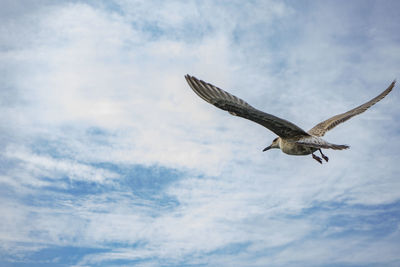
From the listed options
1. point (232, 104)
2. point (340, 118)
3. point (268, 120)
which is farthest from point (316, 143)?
point (340, 118)

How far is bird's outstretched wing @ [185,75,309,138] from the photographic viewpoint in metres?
14.9

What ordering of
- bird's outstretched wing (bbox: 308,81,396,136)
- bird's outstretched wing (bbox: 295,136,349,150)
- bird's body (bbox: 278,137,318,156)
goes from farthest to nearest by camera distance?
bird's outstretched wing (bbox: 308,81,396,136) → bird's body (bbox: 278,137,318,156) → bird's outstretched wing (bbox: 295,136,349,150)

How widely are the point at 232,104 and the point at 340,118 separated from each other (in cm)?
730

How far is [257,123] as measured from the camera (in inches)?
608

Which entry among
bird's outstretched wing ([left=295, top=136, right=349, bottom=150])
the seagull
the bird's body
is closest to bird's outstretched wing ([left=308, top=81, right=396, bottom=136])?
the bird's body

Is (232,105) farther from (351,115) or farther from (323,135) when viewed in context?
(351,115)

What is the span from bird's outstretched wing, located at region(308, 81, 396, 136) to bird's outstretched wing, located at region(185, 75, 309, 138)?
13.5 ft

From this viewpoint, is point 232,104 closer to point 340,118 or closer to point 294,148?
point 294,148

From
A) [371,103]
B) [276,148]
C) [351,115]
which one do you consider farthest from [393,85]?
[276,148]

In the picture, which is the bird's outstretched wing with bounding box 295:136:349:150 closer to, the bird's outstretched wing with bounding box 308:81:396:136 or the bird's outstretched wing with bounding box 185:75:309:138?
the bird's outstretched wing with bounding box 185:75:309:138

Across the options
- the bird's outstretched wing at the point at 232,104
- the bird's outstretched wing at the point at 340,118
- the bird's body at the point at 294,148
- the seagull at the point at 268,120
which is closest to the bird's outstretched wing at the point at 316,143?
the seagull at the point at 268,120

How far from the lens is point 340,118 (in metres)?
20.1

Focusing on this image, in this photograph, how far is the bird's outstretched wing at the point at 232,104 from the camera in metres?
14.9

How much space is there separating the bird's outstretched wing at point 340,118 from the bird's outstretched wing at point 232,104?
13.5ft
